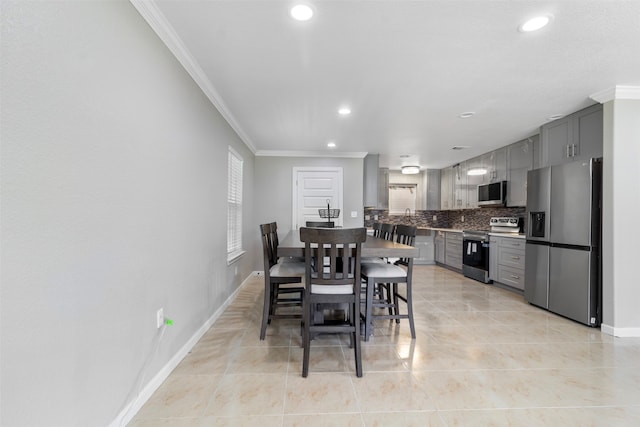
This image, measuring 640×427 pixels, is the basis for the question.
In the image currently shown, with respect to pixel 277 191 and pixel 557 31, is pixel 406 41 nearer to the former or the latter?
pixel 557 31

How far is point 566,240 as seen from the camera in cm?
327

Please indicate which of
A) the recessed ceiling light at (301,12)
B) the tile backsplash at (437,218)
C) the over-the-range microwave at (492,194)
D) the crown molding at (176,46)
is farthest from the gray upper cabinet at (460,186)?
the recessed ceiling light at (301,12)

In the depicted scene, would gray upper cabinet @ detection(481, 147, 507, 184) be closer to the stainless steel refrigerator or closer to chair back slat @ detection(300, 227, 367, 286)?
the stainless steel refrigerator

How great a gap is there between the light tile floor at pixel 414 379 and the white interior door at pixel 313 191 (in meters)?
2.69

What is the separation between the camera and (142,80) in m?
1.70

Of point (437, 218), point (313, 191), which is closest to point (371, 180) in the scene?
point (313, 191)

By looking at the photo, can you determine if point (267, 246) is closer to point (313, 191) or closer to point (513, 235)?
point (313, 191)

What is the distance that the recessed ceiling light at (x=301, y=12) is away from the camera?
1.71 metres

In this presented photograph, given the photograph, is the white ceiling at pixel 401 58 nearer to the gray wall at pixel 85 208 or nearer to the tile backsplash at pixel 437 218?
the gray wall at pixel 85 208

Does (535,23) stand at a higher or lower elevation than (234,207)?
higher

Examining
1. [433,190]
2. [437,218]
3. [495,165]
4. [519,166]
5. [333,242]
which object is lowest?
[333,242]

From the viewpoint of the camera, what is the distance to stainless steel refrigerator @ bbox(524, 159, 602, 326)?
9.89 feet

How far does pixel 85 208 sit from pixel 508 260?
5.26 metres

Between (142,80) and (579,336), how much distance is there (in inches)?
167
